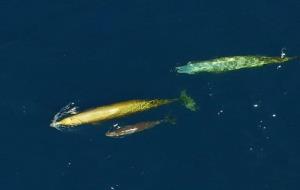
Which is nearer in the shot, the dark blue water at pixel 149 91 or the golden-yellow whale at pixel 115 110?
the dark blue water at pixel 149 91

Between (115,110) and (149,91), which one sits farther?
(149,91)

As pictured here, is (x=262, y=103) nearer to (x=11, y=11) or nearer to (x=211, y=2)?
(x=211, y=2)

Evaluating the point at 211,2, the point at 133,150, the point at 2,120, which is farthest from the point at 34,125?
the point at 211,2

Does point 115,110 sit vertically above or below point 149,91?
below

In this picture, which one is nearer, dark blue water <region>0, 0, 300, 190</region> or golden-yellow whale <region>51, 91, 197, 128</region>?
dark blue water <region>0, 0, 300, 190</region>
